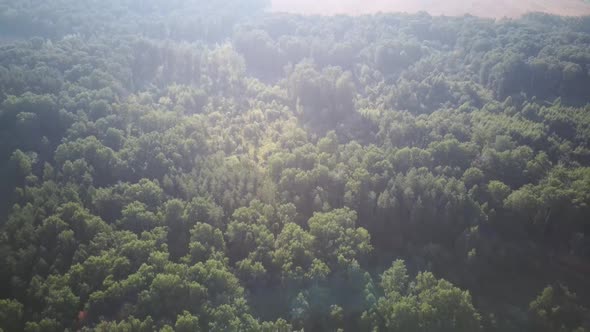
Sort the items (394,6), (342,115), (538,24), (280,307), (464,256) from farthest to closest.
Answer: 1. (394,6)
2. (538,24)
3. (342,115)
4. (464,256)
5. (280,307)

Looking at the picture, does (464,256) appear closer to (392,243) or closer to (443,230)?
(443,230)

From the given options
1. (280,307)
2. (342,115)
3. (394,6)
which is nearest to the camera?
(280,307)

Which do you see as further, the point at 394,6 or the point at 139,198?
the point at 394,6

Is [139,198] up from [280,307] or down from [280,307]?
up

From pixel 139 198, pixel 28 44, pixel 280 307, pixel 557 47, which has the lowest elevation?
pixel 280 307

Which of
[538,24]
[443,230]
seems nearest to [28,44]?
[443,230]

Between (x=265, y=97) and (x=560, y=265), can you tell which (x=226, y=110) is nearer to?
(x=265, y=97)
